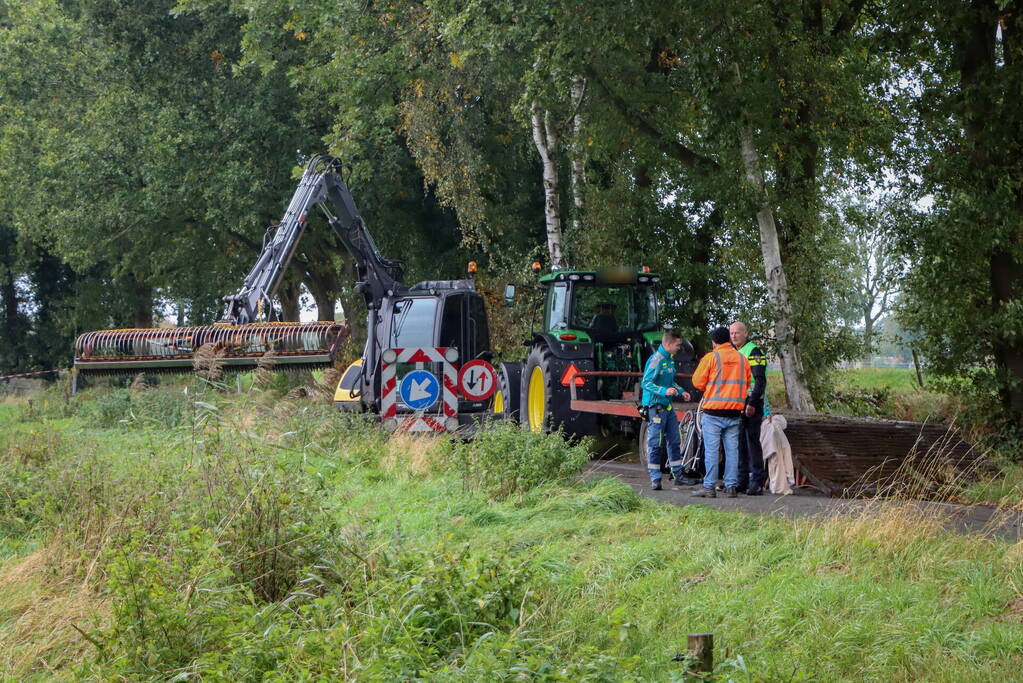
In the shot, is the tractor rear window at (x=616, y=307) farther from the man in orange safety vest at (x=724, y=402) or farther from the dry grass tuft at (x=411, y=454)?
the man in orange safety vest at (x=724, y=402)

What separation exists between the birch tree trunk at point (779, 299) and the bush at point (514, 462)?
22.0ft

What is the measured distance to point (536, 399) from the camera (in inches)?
711

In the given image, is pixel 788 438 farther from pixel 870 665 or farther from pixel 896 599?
pixel 870 665

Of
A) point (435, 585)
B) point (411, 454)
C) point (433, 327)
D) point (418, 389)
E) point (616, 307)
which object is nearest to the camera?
point (435, 585)

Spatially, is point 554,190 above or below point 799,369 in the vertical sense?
above

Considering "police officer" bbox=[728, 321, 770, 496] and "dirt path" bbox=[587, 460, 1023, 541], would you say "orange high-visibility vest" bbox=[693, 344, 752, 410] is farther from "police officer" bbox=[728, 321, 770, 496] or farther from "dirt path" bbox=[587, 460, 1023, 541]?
"dirt path" bbox=[587, 460, 1023, 541]

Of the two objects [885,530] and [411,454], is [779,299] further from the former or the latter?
[885,530]

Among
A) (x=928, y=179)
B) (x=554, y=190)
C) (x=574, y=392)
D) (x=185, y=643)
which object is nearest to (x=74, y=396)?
(x=554, y=190)

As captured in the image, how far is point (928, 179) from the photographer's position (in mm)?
16094

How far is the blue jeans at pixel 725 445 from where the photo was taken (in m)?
12.2

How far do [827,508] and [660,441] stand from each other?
2.89 metres

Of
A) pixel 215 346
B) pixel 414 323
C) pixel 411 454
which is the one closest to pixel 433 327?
pixel 414 323

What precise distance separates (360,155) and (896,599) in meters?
23.7

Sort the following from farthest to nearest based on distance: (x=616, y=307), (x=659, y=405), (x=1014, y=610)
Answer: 1. (x=616, y=307)
2. (x=659, y=405)
3. (x=1014, y=610)
